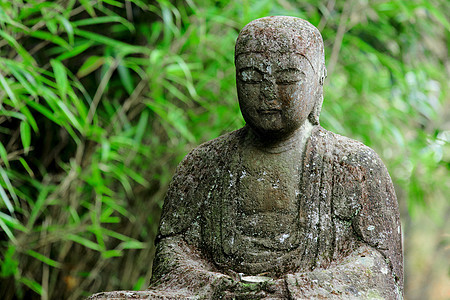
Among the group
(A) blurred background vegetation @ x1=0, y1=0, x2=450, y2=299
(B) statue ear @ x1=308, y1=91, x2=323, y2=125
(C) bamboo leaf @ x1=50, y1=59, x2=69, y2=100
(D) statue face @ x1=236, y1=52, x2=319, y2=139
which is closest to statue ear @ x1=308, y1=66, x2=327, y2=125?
(B) statue ear @ x1=308, y1=91, x2=323, y2=125

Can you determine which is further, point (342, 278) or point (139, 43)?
point (139, 43)

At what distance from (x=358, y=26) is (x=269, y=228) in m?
2.69

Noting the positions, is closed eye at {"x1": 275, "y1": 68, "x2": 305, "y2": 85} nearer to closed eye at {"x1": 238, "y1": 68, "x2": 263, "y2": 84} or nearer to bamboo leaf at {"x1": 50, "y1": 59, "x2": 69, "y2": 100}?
→ closed eye at {"x1": 238, "y1": 68, "x2": 263, "y2": 84}

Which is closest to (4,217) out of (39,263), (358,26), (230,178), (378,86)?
(39,263)

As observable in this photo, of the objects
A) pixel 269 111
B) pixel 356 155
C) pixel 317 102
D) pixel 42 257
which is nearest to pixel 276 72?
pixel 269 111

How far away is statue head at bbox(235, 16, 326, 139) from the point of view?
2371 millimetres

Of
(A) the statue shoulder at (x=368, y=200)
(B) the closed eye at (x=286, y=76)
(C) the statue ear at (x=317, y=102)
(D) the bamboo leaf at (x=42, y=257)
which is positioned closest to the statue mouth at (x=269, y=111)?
(B) the closed eye at (x=286, y=76)

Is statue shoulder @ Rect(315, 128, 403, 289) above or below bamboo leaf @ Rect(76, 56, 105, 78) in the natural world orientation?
below

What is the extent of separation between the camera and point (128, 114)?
4523 mm

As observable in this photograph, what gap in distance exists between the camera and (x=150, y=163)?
14.8 feet

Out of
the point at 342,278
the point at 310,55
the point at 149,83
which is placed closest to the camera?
the point at 342,278

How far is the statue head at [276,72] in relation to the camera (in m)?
2.37

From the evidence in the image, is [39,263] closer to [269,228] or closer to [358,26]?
[269,228]

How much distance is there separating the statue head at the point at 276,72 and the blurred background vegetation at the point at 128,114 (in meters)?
1.42
